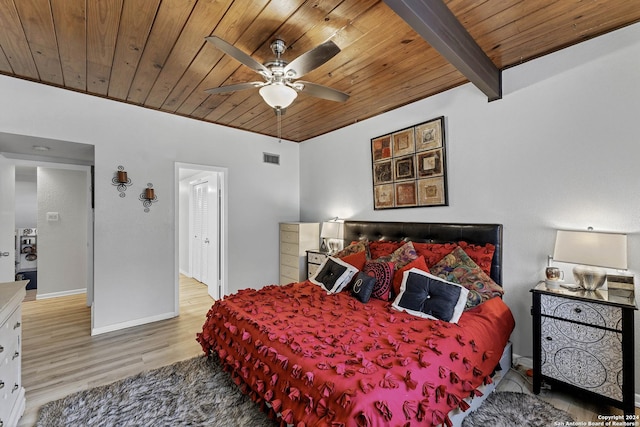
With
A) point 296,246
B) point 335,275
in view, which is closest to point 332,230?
point 296,246

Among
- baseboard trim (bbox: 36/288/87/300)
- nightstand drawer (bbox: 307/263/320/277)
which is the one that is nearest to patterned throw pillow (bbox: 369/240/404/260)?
nightstand drawer (bbox: 307/263/320/277)

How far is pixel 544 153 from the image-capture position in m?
Result: 2.45

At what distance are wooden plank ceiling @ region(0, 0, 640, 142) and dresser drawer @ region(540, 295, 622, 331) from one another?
1.97m

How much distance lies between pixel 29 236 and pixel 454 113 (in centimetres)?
753

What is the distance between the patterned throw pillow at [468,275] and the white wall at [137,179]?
2943mm

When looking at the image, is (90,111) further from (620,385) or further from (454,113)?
(620,385)

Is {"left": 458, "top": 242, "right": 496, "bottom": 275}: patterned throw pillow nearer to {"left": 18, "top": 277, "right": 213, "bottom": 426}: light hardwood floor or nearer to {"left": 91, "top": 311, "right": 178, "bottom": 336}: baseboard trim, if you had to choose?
{"left": 18, "top": 277, "right": 213, "bottom": 426}: light hardwood floor

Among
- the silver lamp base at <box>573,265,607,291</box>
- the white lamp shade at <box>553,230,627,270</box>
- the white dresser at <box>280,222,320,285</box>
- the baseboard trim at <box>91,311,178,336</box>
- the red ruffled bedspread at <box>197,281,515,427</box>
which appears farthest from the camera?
the white dresser at <box>280,222,320,285</box>

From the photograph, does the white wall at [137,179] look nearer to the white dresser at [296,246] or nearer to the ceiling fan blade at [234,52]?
the white dresser at [296,246]

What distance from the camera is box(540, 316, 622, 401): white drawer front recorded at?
72.9 inches

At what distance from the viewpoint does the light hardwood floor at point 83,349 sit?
2.35m

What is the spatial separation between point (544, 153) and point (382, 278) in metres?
1.78

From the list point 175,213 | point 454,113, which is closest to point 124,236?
point 175,213

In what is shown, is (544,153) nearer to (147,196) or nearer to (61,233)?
(147,196)
